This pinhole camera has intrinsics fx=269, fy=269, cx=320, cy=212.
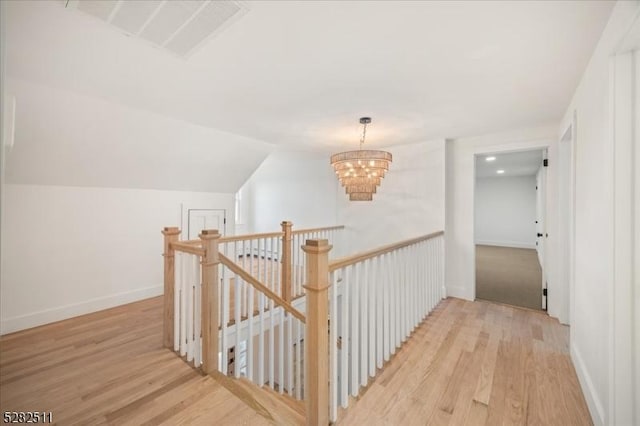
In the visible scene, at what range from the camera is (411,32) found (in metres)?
1.64

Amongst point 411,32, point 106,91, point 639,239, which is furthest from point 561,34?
point 106,91

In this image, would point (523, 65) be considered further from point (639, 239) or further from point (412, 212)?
point (412, 212)

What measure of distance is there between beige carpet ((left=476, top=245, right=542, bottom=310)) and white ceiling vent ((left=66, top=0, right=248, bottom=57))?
443cm

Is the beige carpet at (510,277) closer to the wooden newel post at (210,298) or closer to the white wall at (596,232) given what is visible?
the white wall at (596,232)

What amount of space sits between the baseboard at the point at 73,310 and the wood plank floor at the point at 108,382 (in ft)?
0.37

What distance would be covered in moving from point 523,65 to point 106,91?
347 cm

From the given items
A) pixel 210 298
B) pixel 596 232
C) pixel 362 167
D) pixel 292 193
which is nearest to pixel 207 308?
pixel 210 298

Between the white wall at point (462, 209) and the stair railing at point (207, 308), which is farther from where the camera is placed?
the white wall at point (462, 209)

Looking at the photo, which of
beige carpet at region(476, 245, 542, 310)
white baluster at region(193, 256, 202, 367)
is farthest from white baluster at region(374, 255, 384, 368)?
beige carpet at region(476, 245, 542, 310)

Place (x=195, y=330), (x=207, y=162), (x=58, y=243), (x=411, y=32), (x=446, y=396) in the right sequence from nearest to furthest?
(x=411, y=32), (x=446, y=396), (x=195, y=330), (x=58, y=243), (x=207, y=162)

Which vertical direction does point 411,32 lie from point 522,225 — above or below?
above

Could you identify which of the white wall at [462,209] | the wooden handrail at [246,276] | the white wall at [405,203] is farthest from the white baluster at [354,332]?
the white wall at [462,209]

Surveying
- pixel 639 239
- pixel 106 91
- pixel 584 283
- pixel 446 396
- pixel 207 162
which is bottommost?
pixel 446 396

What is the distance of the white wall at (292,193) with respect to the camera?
211 inches
